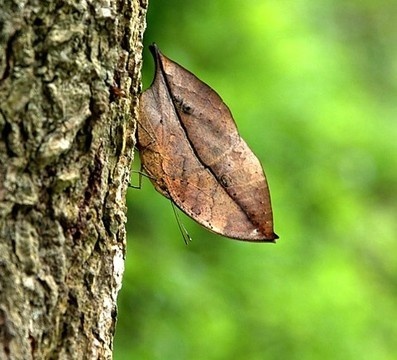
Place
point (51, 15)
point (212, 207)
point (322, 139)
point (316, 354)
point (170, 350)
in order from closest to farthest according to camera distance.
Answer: point (51, 15) < point (212, 207) < point (170, 350) < point (316, 354) < point (322, 139)

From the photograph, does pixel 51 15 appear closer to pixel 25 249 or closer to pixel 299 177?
pixel 25 249

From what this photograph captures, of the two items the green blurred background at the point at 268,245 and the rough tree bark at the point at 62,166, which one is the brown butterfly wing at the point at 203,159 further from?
the green blurred background at the point at 268,245

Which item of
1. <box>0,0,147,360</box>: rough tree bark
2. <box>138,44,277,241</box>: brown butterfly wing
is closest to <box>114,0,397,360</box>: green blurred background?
<box>138,44,277,241</box>: brown butterfly wing

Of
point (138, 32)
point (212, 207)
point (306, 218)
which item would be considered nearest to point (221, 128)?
point (212, 207)

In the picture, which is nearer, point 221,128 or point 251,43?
point 221,128

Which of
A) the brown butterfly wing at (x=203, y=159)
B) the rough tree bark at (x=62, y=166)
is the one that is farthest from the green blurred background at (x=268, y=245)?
the rough tree bark at (x=62, y=166)

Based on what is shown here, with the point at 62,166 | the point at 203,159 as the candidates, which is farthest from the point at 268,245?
the point at 62,166

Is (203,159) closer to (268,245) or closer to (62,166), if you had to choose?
(62,166)
